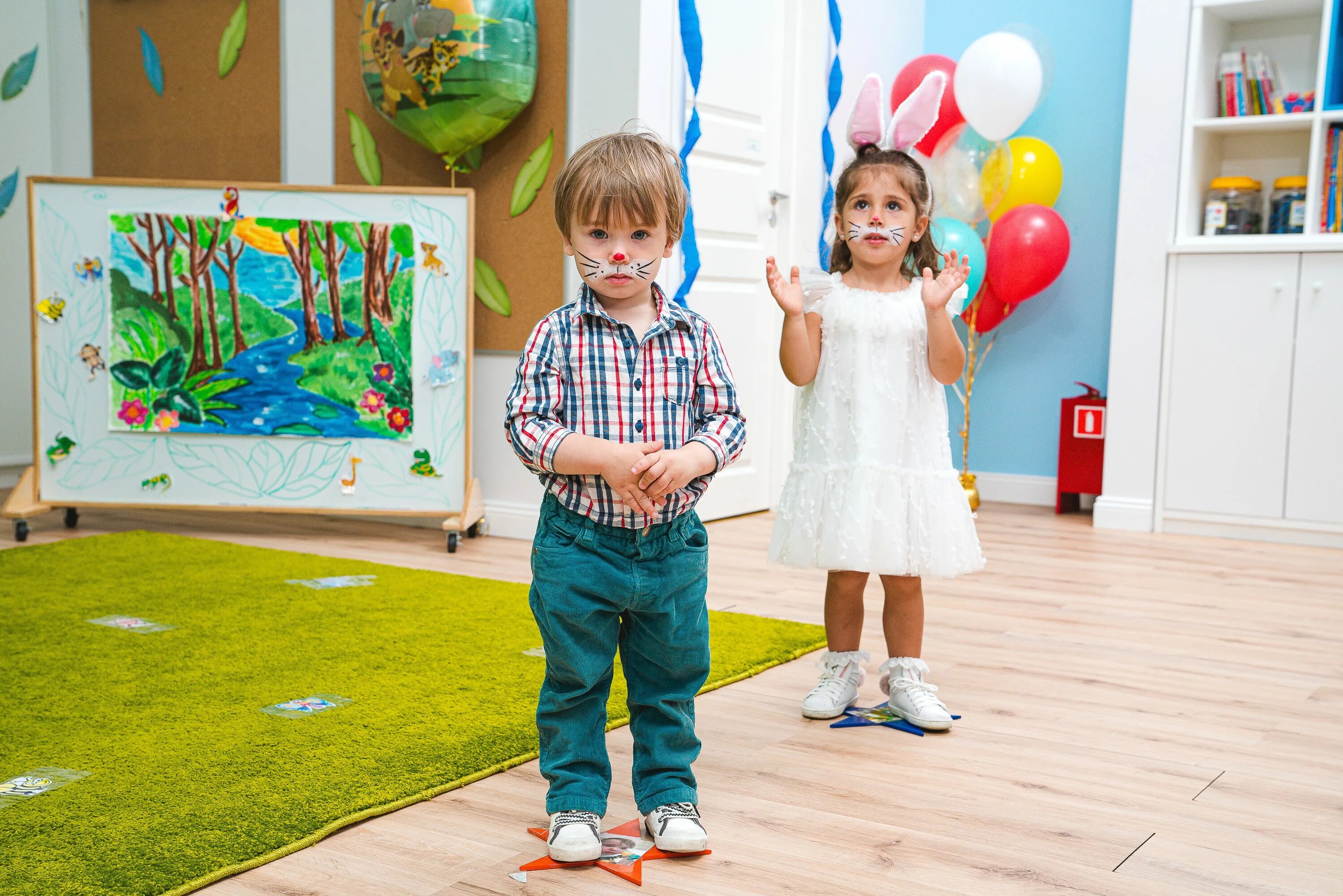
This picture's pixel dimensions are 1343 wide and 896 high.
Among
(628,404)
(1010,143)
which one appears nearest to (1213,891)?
(628,404)

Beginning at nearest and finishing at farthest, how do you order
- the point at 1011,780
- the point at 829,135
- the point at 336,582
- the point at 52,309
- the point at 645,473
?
1. the point at 645,473
2. the point at 1011,780
3. the point at 336,582
4. the point at 829,135
5. the point at 52,309

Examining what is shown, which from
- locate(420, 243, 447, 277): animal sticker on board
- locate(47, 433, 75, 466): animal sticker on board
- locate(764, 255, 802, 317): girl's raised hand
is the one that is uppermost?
locate(420, 243, 447, 277): animal sticker on board

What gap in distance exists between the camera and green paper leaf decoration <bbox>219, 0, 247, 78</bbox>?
3551 mm

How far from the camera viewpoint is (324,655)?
6.49 feet

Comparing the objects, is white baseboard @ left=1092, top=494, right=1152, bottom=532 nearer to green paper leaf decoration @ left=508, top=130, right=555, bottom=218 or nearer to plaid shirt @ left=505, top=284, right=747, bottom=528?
green paper leaf decoration @ left=508, top=130, right=555, bottom=218

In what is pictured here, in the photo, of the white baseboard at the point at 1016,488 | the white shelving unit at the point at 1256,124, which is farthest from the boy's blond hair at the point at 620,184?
the white baseboard at the point at 1016,488

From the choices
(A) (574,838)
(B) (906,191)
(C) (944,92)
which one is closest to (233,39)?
(C) (944,92)

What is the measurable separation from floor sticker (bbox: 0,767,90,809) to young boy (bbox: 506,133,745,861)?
58cm

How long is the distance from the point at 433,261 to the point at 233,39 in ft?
3.66

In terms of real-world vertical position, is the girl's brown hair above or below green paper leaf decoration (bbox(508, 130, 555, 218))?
below

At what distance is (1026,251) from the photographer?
379cm

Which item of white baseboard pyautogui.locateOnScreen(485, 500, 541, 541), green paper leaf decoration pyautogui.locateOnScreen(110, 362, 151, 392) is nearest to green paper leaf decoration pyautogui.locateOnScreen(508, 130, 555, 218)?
white baseboard pyautogui.locateOnScreen(485, 500, 541, 541)

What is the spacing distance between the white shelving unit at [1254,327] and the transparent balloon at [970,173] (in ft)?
1.83

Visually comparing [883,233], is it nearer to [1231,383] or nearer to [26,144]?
[1231,383]
